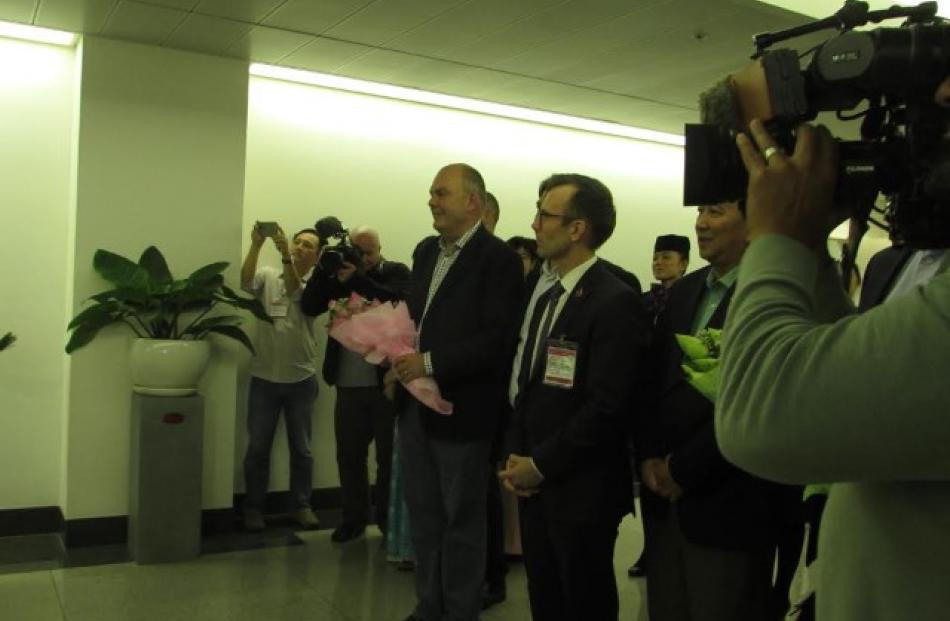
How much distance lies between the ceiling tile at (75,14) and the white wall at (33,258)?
1.55ft

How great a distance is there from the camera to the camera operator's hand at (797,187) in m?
0.78

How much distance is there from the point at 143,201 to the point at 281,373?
123cm

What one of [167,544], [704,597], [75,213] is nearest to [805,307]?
[704,597]

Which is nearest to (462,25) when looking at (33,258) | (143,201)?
(143,201)

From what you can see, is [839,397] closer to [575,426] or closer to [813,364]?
[813,364]

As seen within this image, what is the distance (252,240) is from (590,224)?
288 centimetres

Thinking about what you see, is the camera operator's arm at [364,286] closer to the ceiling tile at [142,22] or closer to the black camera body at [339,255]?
the black camera body at [339,255]

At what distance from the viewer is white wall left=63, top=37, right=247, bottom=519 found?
4406 millimetres

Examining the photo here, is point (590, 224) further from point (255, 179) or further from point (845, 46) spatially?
point (255, 179)

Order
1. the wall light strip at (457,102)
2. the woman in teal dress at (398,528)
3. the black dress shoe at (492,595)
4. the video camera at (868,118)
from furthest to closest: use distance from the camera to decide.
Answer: the wall light strip at (457,102) → the woman in teal dress at (398,528) → the black dress shoe at (492,595) → the video camera at (868,118)

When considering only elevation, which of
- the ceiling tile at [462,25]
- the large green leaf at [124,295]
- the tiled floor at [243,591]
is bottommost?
the tiled floor at [243,591]

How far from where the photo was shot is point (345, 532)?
4.67 m

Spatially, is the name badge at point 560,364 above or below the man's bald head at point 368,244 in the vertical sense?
below

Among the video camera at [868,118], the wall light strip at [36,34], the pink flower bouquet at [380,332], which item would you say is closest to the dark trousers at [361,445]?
the pink flower bouquet at [380,332]
